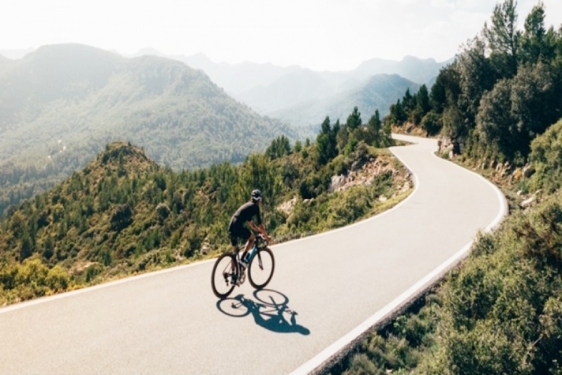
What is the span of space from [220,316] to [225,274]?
105 cm

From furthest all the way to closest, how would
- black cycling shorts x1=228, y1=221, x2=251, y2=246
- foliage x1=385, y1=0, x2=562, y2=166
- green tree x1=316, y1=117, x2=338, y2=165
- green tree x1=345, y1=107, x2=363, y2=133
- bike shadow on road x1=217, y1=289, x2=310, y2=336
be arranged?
1. green tree x1=345, y1=107, x2=363, y2=133
2. green tree x1=316, y1=117, x2=338, y2=165
3. foliage x1=385, y1=0, x2=562, y2=166
4. black cycling shorts x1=228, y1=221, x2=251, y2=246
5. bike shadow on road x1=217, y1=289, x2=310, y2=336

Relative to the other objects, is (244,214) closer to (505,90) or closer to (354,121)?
(505,90)

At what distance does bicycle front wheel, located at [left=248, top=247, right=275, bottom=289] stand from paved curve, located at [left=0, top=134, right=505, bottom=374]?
212mm

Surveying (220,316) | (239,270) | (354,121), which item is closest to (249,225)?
(239,270)

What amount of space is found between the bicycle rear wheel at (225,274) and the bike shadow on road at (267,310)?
9.2 inches

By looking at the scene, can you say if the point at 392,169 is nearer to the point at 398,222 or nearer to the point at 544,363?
the point at 398,222

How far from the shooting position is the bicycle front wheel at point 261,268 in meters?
8.34

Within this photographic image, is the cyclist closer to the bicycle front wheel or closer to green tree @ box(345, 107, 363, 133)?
the bicycle front wheel

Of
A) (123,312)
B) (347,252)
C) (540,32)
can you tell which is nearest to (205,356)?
(123,312)

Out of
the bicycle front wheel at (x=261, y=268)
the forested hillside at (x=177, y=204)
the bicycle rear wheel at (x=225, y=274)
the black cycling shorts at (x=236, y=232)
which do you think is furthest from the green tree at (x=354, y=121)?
the bicycle rear wheel at (x=225, y=274)

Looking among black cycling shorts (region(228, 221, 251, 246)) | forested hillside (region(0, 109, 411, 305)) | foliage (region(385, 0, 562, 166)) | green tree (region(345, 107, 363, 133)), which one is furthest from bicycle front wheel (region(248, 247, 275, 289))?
green tree (region(345, 107, 363, 133))

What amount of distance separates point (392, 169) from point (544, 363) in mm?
23407

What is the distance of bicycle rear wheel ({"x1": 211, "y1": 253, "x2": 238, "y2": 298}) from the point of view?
785 centimetres

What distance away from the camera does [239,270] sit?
8031 mm
